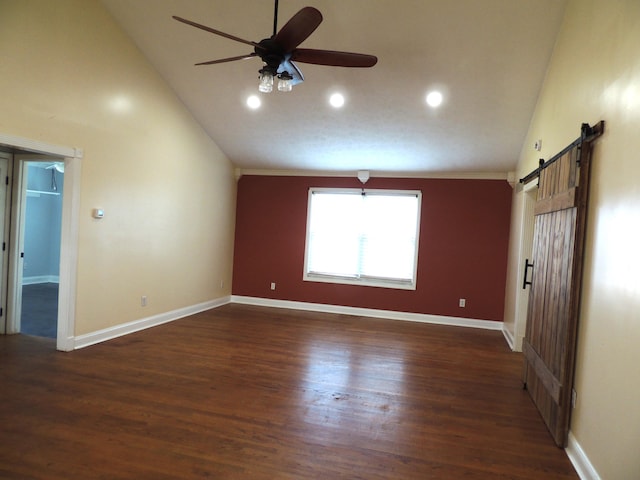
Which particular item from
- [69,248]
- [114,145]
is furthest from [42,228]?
[69,248]

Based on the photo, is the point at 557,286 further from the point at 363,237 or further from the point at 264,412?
the point at 363,237

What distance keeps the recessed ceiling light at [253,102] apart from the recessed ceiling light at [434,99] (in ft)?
6.88

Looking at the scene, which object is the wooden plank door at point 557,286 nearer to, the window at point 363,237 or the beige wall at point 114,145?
the window at point 363,237

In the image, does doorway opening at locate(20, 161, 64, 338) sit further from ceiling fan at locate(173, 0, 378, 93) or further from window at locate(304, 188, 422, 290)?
ceiling fan at locate(173, 0, 378, 93)

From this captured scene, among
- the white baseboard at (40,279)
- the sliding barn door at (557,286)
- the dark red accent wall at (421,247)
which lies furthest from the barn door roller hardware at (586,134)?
the white baseboard at (40,279)

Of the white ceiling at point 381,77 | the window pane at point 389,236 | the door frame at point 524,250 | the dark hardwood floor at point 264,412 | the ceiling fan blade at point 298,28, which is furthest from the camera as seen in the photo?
the window pane at point 389,236

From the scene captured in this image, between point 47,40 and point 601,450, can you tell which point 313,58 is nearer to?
point 47,40

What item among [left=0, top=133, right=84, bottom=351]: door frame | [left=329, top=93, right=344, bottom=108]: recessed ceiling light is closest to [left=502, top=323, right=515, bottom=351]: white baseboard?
[left=329, top=93, right=344, bottom=108]: recessed ceiling light

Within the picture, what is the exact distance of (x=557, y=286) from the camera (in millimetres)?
2793

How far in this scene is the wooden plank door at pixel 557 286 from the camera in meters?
2.51

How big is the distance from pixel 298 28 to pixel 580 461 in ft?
10.3

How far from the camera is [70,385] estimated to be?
3.20m

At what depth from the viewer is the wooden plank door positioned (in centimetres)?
251

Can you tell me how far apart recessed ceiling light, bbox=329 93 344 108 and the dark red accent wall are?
75.1 inches
